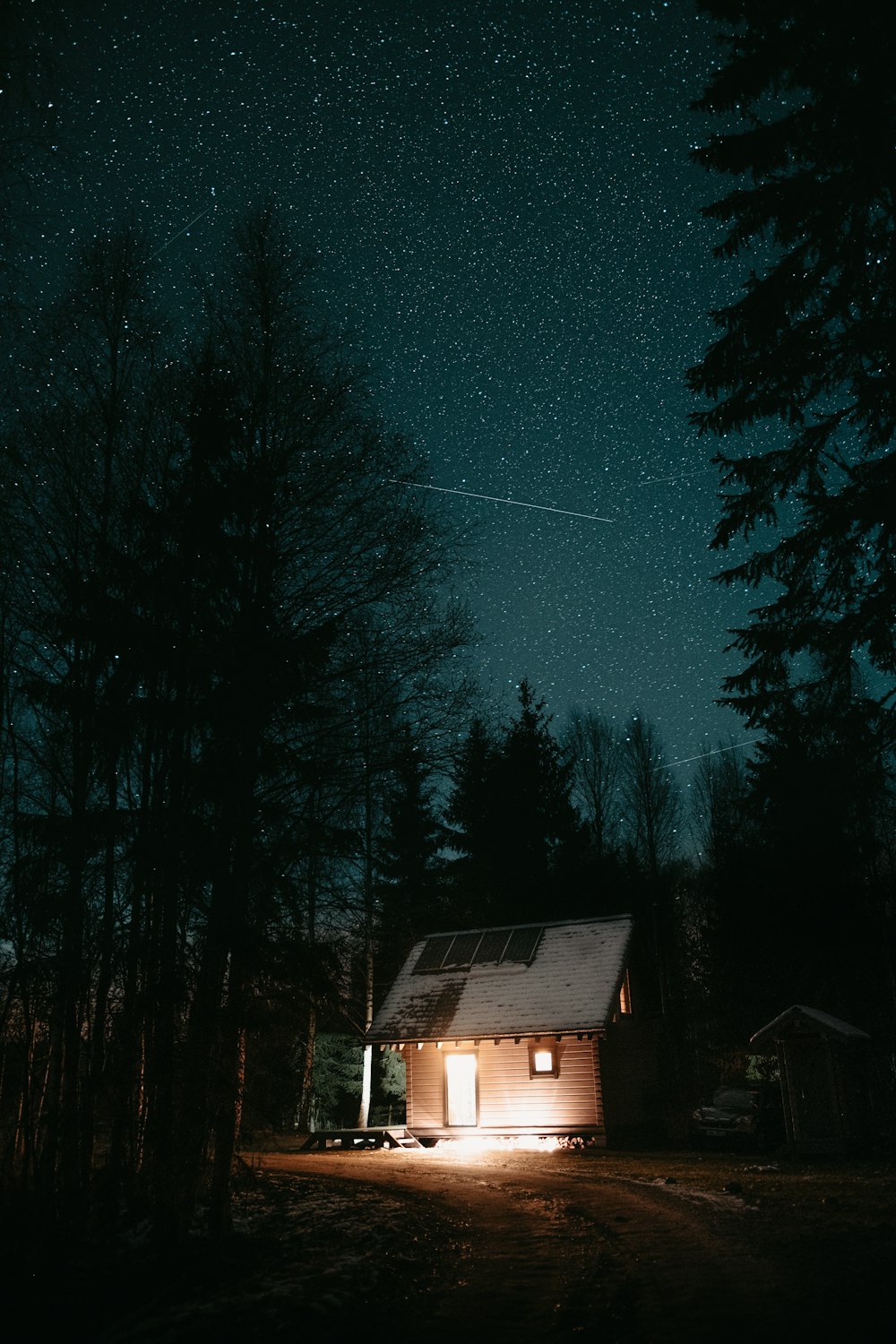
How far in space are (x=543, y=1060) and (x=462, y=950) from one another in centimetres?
518

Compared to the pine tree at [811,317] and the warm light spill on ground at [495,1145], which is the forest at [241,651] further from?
the warm light spill on ground at [495,1145]

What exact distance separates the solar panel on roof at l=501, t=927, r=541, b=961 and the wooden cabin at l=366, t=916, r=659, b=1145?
37 millimetres

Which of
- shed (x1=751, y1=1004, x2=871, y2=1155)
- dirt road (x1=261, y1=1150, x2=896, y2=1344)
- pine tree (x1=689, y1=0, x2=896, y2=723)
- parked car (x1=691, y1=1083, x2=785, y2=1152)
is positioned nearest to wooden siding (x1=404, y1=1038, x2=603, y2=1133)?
parked car (x1=691, y1=1083, x2=785, y2=1152)

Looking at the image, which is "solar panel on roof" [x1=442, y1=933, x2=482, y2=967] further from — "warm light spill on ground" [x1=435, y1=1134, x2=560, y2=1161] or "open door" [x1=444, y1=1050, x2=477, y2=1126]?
"warm light spill on ground" [x1=435, y1=1134, x2=560, y2=1161]

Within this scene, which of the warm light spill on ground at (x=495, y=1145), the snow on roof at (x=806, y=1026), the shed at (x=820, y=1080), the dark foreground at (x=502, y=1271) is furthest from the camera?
the warm light spill on ground at (x=495, y=1145)

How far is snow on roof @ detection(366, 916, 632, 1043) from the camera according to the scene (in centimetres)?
2653

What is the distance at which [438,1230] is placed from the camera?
37.5ft

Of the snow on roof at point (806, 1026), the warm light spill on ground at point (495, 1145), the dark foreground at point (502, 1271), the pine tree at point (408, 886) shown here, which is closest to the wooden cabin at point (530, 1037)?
the warm light spill on ground at point (495, 1145)

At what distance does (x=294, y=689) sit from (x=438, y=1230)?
6.69 meters

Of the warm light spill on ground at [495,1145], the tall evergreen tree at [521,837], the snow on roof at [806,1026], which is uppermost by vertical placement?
the tall evergreen tree at [521,837]

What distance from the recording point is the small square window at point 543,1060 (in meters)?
26.4

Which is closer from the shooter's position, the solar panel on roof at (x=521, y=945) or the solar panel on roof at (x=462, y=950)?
the solar panel on roof at (x=521, y=945)

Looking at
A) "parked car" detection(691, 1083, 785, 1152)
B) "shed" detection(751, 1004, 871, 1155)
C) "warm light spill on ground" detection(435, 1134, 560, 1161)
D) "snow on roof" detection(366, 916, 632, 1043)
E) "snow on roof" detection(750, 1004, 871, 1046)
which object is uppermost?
"snow on roof" detection(366, 916, 632, 1043)

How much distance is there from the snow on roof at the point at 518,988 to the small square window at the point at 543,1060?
34.1 inches
